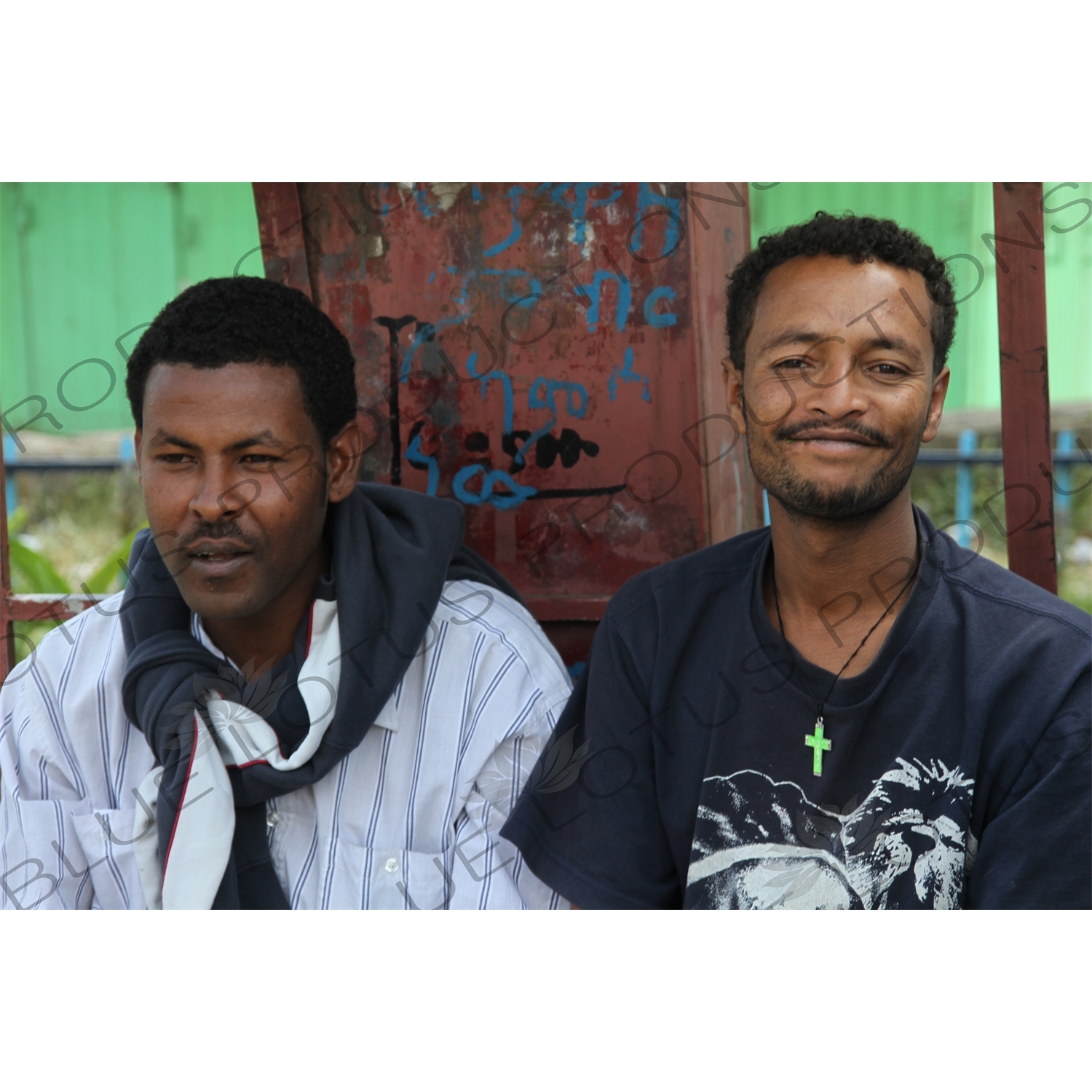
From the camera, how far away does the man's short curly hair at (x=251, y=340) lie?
1.85 metres

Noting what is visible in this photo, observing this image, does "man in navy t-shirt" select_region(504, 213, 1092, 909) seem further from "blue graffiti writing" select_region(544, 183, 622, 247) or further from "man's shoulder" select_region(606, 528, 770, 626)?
"blue graffiti writing" select_region(544, 183, 622, 247)

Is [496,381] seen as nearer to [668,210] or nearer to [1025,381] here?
Result: [668,210]

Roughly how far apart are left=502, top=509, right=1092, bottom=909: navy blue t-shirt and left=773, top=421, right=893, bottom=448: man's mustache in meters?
0.22

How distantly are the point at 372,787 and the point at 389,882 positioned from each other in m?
0.18

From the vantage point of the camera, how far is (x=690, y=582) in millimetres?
1894

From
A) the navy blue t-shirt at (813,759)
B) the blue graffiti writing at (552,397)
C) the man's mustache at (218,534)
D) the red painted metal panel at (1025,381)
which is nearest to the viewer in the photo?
Result: the navy blue t-shirt at (813,759)

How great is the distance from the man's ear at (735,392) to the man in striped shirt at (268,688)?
60cm

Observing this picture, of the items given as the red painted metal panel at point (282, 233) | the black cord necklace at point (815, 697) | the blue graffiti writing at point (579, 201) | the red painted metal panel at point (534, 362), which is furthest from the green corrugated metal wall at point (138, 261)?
the black cord necklace at point (815, 697)

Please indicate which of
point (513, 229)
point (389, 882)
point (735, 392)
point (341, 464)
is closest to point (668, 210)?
point (513, 229)

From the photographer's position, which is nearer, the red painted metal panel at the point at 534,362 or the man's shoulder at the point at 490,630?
the man's shoulder at the point at 490,630

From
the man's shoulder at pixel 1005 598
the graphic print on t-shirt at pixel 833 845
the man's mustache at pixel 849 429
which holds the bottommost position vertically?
the graphic print on t-shirt at pixel 833 845

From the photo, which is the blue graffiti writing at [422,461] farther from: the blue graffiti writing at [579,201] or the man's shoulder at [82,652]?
the man's shoulder at [82,652]

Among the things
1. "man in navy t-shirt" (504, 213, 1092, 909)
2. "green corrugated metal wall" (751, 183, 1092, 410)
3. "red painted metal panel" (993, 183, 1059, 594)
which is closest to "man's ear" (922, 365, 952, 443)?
"man in navy t-shirt" (504, 213, 1092, 909)

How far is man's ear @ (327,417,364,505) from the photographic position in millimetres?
1984
